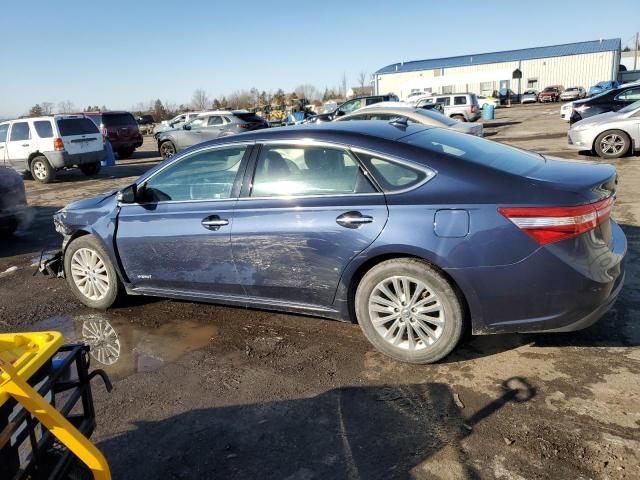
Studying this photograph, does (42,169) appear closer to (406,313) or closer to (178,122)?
(178,122)

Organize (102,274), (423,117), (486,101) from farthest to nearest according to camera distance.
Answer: (486,101), (423,117), (102,274)

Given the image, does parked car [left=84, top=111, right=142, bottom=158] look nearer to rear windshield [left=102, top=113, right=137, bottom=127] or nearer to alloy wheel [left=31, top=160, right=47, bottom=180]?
rear windshield [left=102, top=113, right=137, bottom=127]

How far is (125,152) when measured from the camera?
20734mm

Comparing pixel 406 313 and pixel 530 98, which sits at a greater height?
pixel 530 98

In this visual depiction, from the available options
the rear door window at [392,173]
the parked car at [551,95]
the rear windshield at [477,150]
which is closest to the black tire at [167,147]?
the rear windshield at [477,150]

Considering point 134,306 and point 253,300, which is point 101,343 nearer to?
point 134,306

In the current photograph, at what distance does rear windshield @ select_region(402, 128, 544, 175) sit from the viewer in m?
3.47

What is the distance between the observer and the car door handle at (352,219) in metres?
3.43

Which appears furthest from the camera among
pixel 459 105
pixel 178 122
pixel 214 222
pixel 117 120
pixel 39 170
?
pixel 459 105

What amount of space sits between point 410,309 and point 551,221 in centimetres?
102

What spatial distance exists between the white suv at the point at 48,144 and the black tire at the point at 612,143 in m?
13.2


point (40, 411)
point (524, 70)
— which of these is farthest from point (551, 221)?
point (524, 70)

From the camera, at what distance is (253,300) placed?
159 inches

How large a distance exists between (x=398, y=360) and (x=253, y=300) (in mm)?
1209
